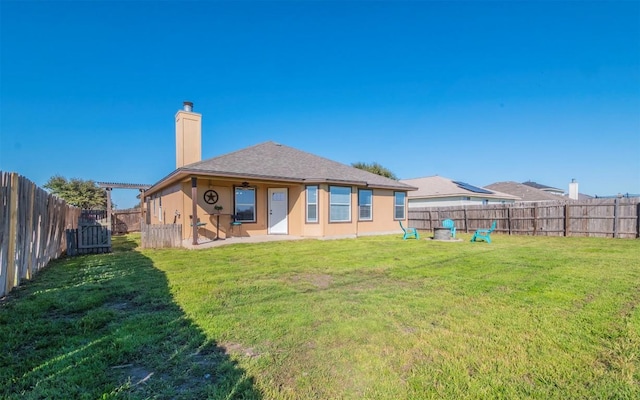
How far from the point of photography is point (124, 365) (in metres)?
2.54

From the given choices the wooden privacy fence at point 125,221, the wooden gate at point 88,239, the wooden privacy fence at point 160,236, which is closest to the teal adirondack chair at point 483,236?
the wooden privacy fence at point 160,236

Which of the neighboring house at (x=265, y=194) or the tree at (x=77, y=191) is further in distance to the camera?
the tree at (x=77, y=191)

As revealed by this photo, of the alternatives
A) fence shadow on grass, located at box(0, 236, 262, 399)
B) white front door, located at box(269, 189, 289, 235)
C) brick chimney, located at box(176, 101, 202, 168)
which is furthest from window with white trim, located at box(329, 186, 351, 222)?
fence shadow on grass, located at box(0, 236, 262, 399)

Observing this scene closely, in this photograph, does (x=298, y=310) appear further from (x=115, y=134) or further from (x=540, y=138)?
(x=540, y=138)

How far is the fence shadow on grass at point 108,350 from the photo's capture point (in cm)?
219

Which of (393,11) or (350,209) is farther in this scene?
(350,209)

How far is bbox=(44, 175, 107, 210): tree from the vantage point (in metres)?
28.3

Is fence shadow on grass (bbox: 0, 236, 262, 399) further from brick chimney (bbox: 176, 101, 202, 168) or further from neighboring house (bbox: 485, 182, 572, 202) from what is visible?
neighboring house (bbox: 485, 182, 572, 202)

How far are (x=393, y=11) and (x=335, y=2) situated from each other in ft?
8.43

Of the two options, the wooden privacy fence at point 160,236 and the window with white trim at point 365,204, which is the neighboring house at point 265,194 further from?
→ the wooden privacy fence at point 160,236

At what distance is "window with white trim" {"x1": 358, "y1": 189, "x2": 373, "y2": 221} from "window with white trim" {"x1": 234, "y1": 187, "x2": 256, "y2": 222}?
5105 mm

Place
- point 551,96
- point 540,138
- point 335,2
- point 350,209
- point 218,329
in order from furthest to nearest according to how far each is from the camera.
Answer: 1. point 540,138
2. point 551,96
3. point 350,209
4. point 335,2
5. point 218,329

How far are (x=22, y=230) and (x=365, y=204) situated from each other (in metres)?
12.3

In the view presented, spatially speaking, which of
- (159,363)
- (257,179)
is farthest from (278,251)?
(159,363)
